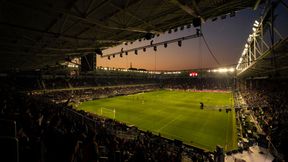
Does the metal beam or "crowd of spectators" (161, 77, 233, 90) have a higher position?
the metal beam

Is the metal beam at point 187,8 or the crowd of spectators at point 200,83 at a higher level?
the metal beam at point 187,8

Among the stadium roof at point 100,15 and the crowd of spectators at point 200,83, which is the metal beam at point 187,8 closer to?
the stadium roof at point 100,15

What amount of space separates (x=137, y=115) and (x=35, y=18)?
2470 cm

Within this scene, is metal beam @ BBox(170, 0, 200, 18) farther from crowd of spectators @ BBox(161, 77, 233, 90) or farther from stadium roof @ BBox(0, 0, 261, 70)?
crowd of spectators @ BBox(161, 77, 233, 90)

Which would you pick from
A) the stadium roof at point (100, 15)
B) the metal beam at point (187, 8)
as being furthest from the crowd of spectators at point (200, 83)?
the metal beam at point (187, 8)

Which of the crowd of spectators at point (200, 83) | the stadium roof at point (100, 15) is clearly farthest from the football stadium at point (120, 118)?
the crowd of spectators at point (200, 83)

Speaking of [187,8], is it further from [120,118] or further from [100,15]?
[120,118]

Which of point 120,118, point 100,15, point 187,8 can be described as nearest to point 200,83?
point 120,118

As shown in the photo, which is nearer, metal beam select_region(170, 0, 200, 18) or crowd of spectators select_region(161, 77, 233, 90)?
metal beam select_region(170, 0, 200, 18)

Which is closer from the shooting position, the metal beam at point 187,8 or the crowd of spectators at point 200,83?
the metal beam at point 187,8

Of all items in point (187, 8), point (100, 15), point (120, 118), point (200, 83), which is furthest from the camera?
point (200, 83)

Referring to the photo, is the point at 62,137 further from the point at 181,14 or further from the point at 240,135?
the point at 240,135

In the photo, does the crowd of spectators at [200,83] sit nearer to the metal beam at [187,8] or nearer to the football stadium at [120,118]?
the football stadium at [120,118]

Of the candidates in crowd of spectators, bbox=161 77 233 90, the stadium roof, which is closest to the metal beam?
the stadium roof
